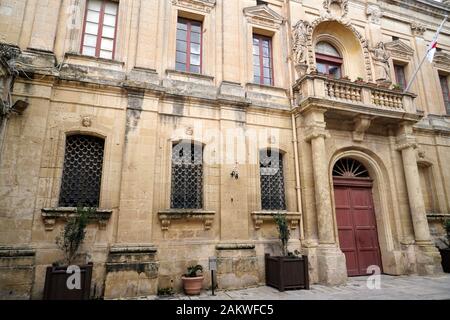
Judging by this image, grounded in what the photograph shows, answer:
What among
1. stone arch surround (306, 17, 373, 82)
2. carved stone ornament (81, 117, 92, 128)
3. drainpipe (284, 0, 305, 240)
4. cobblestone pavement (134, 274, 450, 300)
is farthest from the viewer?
stone arch surround (306, 17, 373, 82)

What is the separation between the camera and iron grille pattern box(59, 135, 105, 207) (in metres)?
7.13

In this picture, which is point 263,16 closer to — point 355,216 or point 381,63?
point 381,63

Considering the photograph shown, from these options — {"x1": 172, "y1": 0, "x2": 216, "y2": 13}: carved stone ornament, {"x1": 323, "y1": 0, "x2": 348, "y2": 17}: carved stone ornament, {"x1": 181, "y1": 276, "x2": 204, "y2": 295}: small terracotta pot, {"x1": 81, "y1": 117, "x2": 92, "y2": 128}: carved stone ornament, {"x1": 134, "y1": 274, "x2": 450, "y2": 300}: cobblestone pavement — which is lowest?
{"x1": 134, "y1": 274, "x2": 450, "y2": 300}: cobblestone pavement

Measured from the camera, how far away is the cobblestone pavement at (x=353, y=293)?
6.42m

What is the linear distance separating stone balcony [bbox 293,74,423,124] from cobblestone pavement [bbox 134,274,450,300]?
5156 millimetres

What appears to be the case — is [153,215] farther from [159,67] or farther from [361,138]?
[361,138]

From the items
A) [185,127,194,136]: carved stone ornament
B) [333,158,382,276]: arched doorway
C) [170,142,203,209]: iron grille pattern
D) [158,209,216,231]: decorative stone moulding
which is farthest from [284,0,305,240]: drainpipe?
[185,127,194,136]: carved stone ornament

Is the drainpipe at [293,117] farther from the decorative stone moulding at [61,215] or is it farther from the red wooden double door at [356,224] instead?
the decorative stone moulding at [61,215]

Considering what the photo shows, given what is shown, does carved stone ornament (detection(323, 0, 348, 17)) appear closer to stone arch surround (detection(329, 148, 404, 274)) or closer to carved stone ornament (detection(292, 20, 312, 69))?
carved stone ornament (detection(292, 20, 312, 69))

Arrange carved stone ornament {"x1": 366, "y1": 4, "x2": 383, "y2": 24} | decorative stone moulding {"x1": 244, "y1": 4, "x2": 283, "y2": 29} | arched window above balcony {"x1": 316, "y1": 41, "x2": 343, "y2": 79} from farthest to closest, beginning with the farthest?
1. carved stone ornament {"x1": 366, "y1": 4, "x2": 383, "y2": 24}
2. arched window above balcony {"x1": 316, "y1": 41, "x2": 343, "y2": 79}
3. decorative stone moulding {"x1": 244, "y1": 4, "x2": 283, "y2": 29}

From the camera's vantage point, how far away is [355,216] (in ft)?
31.6

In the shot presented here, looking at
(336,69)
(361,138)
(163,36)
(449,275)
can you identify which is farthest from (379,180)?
(163,36)

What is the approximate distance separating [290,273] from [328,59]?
8.28 metres

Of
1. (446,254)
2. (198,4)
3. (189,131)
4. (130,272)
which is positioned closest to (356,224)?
(446,254)
